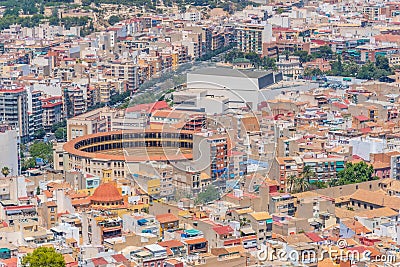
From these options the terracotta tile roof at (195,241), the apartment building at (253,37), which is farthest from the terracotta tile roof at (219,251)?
the apartment building at (253,37)

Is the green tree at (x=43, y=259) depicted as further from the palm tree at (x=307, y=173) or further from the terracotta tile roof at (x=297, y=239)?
the palm tree at (x=307, y=173)

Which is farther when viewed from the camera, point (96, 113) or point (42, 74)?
point (42, 74)

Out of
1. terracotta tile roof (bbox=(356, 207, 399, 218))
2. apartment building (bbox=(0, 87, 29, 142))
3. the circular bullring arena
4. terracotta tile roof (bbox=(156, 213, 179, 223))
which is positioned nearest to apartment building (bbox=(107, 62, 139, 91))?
apartment building (bbox=(0, 87, 29, 142))

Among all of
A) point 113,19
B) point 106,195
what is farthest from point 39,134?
point 113,19

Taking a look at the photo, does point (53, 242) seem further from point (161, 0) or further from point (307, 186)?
point (161, 0)

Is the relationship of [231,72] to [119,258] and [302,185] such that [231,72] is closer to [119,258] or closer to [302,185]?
[302,185]

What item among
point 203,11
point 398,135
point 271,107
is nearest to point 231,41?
point 203,11
